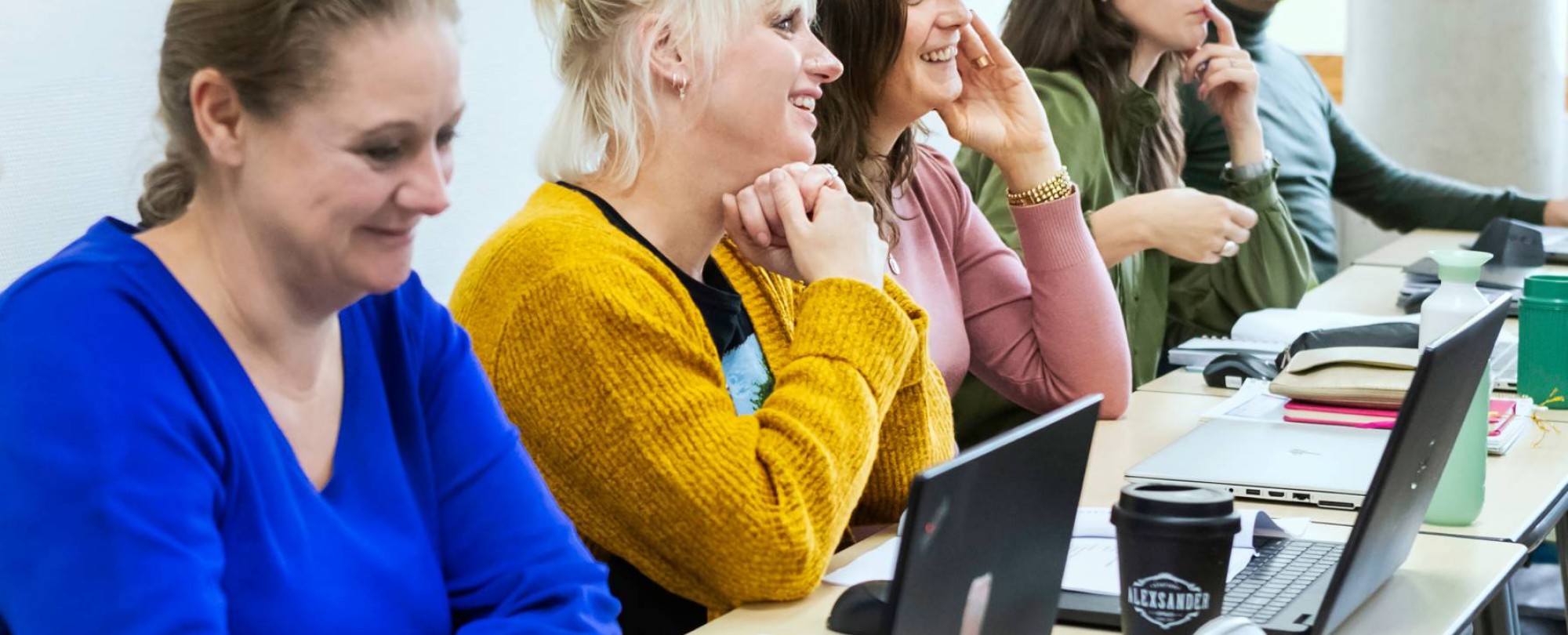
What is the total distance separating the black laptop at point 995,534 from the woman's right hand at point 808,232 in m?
0.49

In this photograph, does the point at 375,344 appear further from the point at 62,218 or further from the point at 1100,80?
the point at 1100,80

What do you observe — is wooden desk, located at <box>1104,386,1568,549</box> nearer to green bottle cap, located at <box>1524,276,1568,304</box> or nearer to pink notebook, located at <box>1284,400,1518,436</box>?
pink notebook, located at <box>1284,400,1518,436</box>

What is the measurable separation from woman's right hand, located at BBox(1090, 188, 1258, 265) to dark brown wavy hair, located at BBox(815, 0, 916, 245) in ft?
1.76

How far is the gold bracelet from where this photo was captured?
7.18 feet

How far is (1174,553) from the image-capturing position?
3.67 ft

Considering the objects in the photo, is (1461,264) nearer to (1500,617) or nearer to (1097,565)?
(1500,617)

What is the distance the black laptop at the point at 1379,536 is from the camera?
48.3 inches

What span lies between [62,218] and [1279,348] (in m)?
1.65

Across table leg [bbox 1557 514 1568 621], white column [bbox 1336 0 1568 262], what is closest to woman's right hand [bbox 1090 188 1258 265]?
table leg [bbox 1557 514 1568 621]

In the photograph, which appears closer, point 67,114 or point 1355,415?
point 67,114

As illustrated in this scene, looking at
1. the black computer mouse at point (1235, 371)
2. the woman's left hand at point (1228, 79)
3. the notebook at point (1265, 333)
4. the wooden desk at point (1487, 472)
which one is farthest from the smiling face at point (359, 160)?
the woman's left hand at point (1228, 79)

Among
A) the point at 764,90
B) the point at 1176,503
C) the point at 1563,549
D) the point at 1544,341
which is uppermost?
the point at 764,90

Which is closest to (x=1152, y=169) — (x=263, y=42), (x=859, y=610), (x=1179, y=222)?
(x=1179, y=222)

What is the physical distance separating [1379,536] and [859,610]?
42 cm
